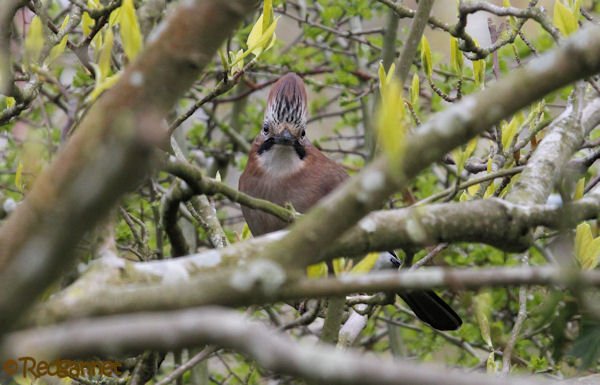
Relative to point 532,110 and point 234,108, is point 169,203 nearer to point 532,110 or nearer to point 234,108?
point 532,110

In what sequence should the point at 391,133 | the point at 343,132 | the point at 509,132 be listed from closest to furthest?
the point at 391,133
the point at 509,132
the point at 343,132

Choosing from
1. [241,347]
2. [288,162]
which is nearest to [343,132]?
[288,162]

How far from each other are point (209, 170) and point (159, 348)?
513 centimetres

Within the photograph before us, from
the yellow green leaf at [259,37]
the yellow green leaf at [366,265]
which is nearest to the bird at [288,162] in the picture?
the yellow green leaf at [259,37]

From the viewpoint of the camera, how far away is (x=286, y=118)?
197 inches

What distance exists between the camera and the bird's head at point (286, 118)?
193 inches

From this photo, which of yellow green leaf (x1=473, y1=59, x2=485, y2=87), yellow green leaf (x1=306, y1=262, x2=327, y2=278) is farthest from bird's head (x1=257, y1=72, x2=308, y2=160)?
yellow green leaf (x1=306, y1=262, x2=327, y2=278)

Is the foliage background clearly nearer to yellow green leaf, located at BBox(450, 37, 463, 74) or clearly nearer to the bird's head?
yellow green leaf, located at BBox(450, 37, 463, 74)

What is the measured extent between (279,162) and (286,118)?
269 mm

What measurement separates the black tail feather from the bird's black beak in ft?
3.68

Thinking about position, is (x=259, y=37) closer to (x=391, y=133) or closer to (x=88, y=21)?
(x=88, y=21)

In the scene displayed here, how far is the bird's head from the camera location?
193 inches

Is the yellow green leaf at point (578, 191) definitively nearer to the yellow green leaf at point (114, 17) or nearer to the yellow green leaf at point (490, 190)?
the yellow green leaf at point (490, 190)

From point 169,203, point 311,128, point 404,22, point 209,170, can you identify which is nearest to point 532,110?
point 169,203
